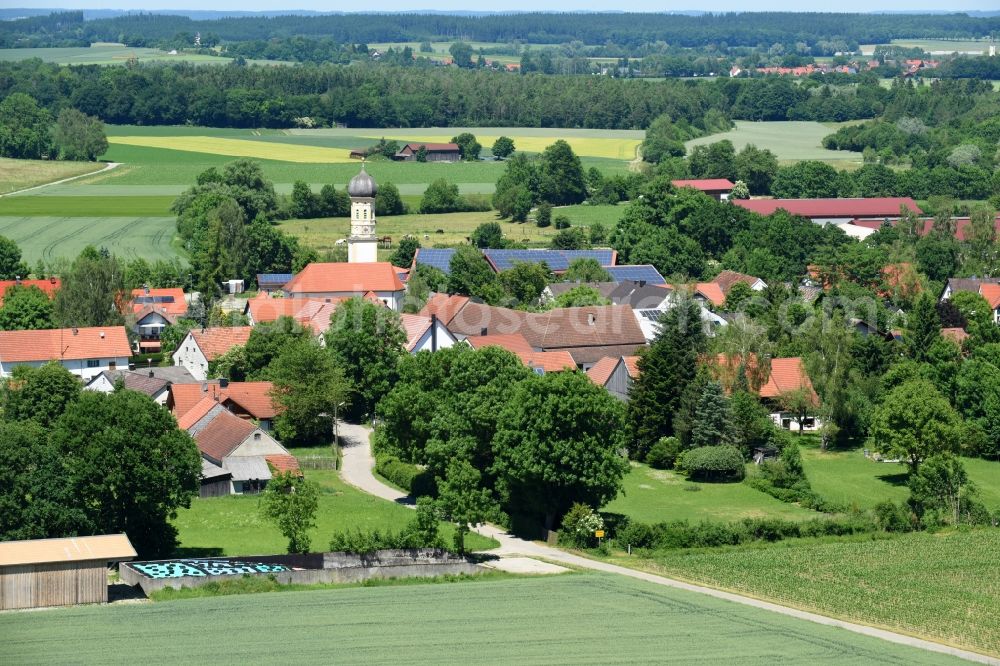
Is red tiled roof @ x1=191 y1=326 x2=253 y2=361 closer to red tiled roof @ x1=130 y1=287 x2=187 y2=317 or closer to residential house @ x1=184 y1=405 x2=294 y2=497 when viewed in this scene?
red tiled roof @ x1=130 y1=287 x2=187 y2=317

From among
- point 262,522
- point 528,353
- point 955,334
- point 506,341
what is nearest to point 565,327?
point 506,341

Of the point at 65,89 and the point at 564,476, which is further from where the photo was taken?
the point at 65,89

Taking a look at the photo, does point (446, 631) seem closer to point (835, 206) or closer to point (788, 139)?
point (835, 206)

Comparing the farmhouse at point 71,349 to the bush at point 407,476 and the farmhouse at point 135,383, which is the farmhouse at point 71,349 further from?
the bush at point 407,476

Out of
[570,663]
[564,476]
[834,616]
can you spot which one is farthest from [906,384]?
[570,663]

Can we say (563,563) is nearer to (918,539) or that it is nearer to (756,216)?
(918,539)

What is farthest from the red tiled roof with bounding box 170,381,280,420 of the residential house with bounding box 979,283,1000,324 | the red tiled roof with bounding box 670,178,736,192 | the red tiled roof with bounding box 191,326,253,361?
the red tiled roof with bounding box 670,178,736,192
